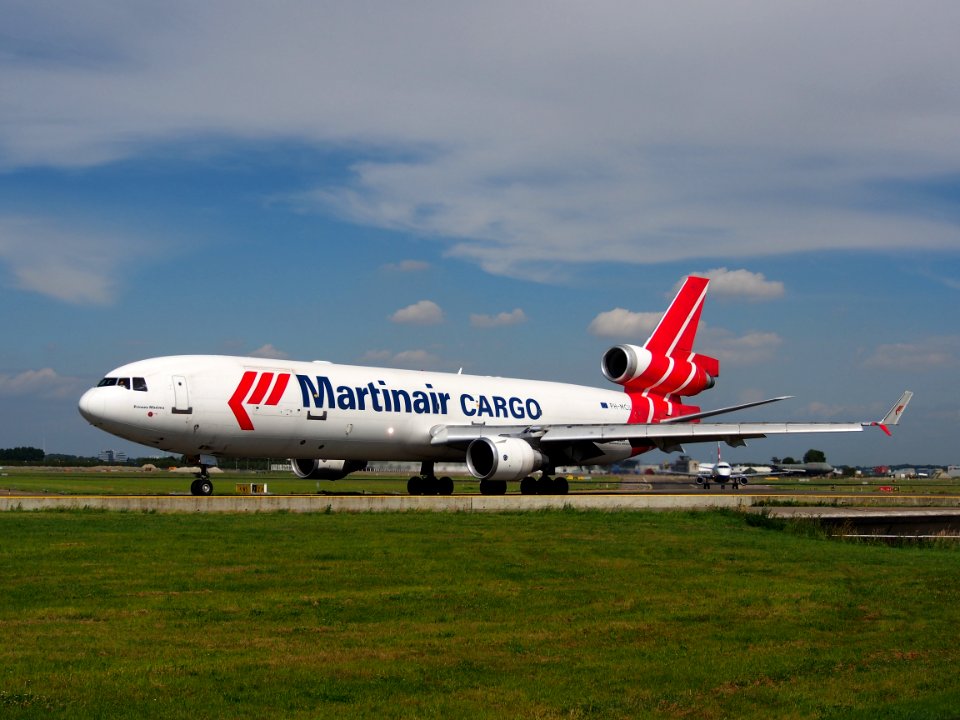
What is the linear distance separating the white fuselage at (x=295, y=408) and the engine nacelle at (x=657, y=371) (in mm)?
4581

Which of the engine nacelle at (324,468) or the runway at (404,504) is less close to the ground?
the engine nacelle at (324,468)

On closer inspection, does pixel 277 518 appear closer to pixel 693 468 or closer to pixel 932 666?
pixel 932 666

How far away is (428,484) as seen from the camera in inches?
1623

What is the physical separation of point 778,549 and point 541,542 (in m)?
4.75

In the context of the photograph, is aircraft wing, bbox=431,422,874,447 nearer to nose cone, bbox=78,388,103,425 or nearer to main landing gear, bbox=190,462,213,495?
main landing gear, bbox=190,462,213,495

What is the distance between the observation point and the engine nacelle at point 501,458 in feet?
115

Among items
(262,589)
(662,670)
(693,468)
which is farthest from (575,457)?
(693,468)

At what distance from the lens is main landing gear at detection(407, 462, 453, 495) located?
1592 inches

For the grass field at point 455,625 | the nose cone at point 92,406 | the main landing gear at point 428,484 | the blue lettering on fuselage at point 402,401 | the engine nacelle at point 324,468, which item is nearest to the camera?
the grass field at point 455,625

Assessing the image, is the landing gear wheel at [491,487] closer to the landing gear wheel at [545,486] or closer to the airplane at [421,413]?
the airplane at [421,413]

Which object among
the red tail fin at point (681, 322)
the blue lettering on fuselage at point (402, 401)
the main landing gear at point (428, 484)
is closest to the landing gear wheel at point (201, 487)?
the blue lettering on fuselage at point (402, 401)

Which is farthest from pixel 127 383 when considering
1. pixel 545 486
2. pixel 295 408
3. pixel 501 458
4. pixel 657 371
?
pixel 657 371

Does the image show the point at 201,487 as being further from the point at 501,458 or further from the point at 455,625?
the point at 455,625

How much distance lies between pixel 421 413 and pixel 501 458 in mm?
4231
